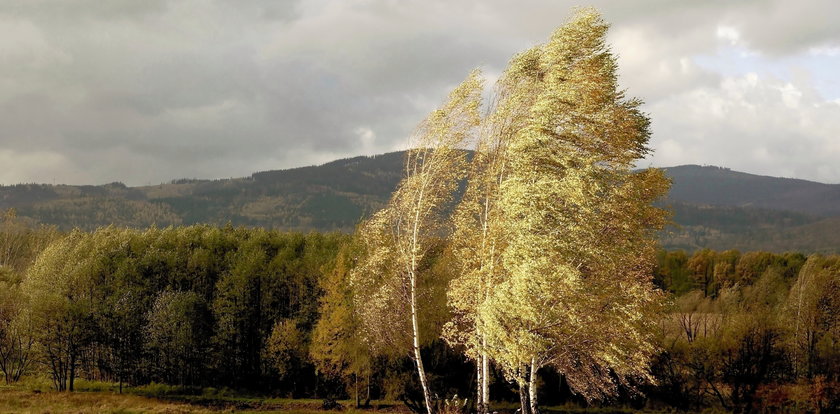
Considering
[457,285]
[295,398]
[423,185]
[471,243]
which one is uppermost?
[423,185]

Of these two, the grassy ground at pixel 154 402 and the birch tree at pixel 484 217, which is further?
the grassy ground at pixel 154 402

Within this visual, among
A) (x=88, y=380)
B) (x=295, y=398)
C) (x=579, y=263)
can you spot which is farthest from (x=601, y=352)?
(x=88, y=380)

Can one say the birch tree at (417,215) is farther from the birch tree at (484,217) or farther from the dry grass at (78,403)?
the dry grass at (78,403)

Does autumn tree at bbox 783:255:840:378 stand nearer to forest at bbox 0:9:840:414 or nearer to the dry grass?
forest at bbox 0:9:840:414

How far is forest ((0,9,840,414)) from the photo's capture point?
2744cm

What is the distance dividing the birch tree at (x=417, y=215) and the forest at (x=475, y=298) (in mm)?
136

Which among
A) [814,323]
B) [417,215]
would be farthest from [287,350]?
Answer: [814,323]

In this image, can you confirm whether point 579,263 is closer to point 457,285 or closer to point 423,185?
point 457,285

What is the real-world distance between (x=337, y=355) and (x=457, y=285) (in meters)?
28.4

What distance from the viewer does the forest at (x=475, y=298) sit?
27438mm

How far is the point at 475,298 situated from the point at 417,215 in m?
6.76

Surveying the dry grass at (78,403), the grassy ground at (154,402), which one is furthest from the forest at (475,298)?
the dry grass at (78,403)

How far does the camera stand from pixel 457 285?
32094mm

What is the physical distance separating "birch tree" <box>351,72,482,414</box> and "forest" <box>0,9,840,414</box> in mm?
136
